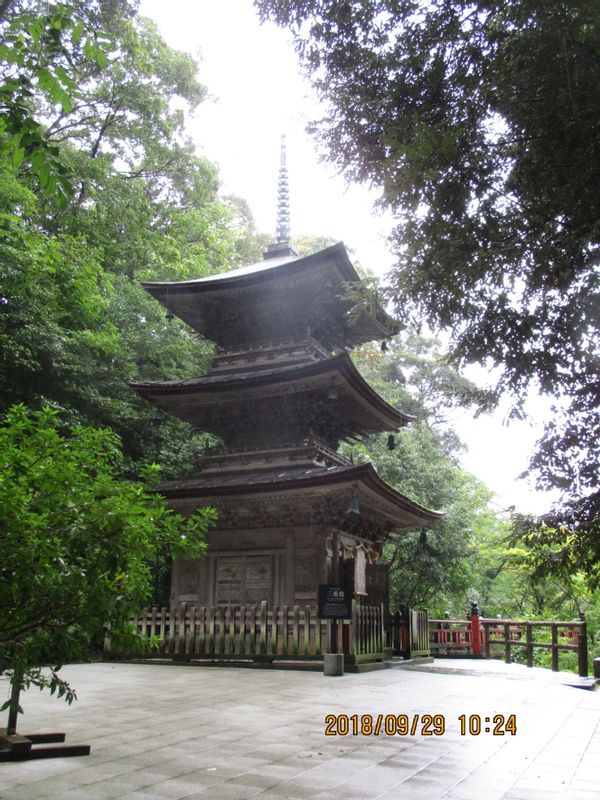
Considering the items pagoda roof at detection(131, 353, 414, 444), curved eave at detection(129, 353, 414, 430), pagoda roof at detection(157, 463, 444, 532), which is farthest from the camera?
pagoda roof at detection(131, 353, 414, 444)

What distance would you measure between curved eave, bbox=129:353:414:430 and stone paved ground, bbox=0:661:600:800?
5.88 meters

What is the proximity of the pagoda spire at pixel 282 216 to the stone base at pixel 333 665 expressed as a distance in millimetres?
10756

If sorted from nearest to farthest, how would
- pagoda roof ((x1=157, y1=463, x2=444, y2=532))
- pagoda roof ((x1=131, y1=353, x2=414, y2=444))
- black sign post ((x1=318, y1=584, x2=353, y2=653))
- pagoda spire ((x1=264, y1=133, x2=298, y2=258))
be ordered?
black sign post ((x1=318, y1=584, x2=353, y2=653)), pagoda roof ((x1=157, y1=463, x2=444, y2=532)), pagoda roof ((x1=131, y1=353, x2=414, y2=444)), pagoda spire ((x1=264, y1=133, x2=298, y2=258))

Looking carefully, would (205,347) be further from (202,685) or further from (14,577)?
(14,577)

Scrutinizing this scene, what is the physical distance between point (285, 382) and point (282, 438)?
1.71m

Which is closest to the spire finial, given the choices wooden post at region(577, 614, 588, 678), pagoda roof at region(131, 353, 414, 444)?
pagoda roof at region(131, 353, 414, 444)

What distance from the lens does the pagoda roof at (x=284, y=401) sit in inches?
519

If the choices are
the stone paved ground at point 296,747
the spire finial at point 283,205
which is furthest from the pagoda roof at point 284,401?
the stone paved ground at point 296,747

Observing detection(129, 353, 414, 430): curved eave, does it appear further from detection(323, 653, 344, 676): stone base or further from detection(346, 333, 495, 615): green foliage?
detection(323, 653, 344, 676): stone base

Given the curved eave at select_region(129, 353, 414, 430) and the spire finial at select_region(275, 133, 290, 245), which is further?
the spire finial at select_region(275, 133, 290, 245)

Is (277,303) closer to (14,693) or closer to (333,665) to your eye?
(333,665)

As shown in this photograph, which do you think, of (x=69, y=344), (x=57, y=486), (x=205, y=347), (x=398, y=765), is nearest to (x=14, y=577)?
(x=57, y=486)

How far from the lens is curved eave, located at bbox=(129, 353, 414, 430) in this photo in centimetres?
1272
